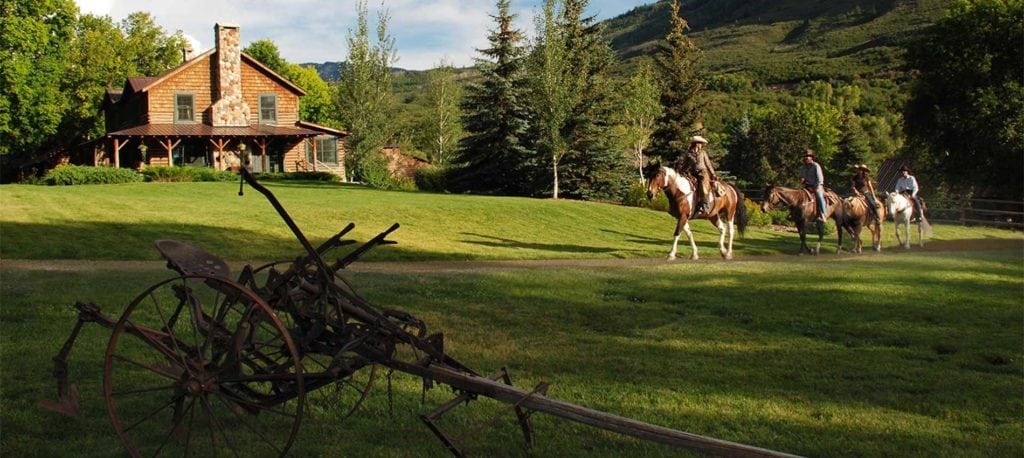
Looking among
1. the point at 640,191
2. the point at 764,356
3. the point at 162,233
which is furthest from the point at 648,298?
the point at 640,191

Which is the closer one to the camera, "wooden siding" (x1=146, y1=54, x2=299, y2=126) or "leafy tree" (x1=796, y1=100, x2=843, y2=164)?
"wooden siding" (x1=146, y1=54, x2=299, y2=126)

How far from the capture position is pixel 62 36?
183ft

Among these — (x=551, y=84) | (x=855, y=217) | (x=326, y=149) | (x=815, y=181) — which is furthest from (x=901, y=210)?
(x=326, y=149)

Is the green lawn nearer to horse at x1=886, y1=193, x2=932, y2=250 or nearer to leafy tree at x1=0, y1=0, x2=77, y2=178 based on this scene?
horse at x1=886, y1=193, x2=932, y2=250

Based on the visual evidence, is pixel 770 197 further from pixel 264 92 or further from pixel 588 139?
pixel 264 92

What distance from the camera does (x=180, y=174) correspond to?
140 ft

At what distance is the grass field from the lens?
20.9 ft

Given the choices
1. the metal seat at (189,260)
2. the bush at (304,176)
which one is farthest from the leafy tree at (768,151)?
the metal seat at (189,260)

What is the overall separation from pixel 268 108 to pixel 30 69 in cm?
1509

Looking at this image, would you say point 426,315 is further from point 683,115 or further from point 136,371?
point 683,115

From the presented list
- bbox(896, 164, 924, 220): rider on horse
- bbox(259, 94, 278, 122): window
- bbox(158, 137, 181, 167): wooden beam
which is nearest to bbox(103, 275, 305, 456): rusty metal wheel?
bbox(896, 164, 924, 220): rider on horse

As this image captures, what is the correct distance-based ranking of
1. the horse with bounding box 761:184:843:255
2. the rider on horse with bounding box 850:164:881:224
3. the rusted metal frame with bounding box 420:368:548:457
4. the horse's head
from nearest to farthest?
the rusted metal frame with bounding box 420:368:548:457, the horse's head, the horse with bounding box 761:184:843:255, the rider on horse with bounding box 850:164:881:224

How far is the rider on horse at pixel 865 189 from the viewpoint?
25781 mm

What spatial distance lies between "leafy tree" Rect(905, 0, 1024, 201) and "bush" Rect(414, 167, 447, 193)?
28.6 meters
